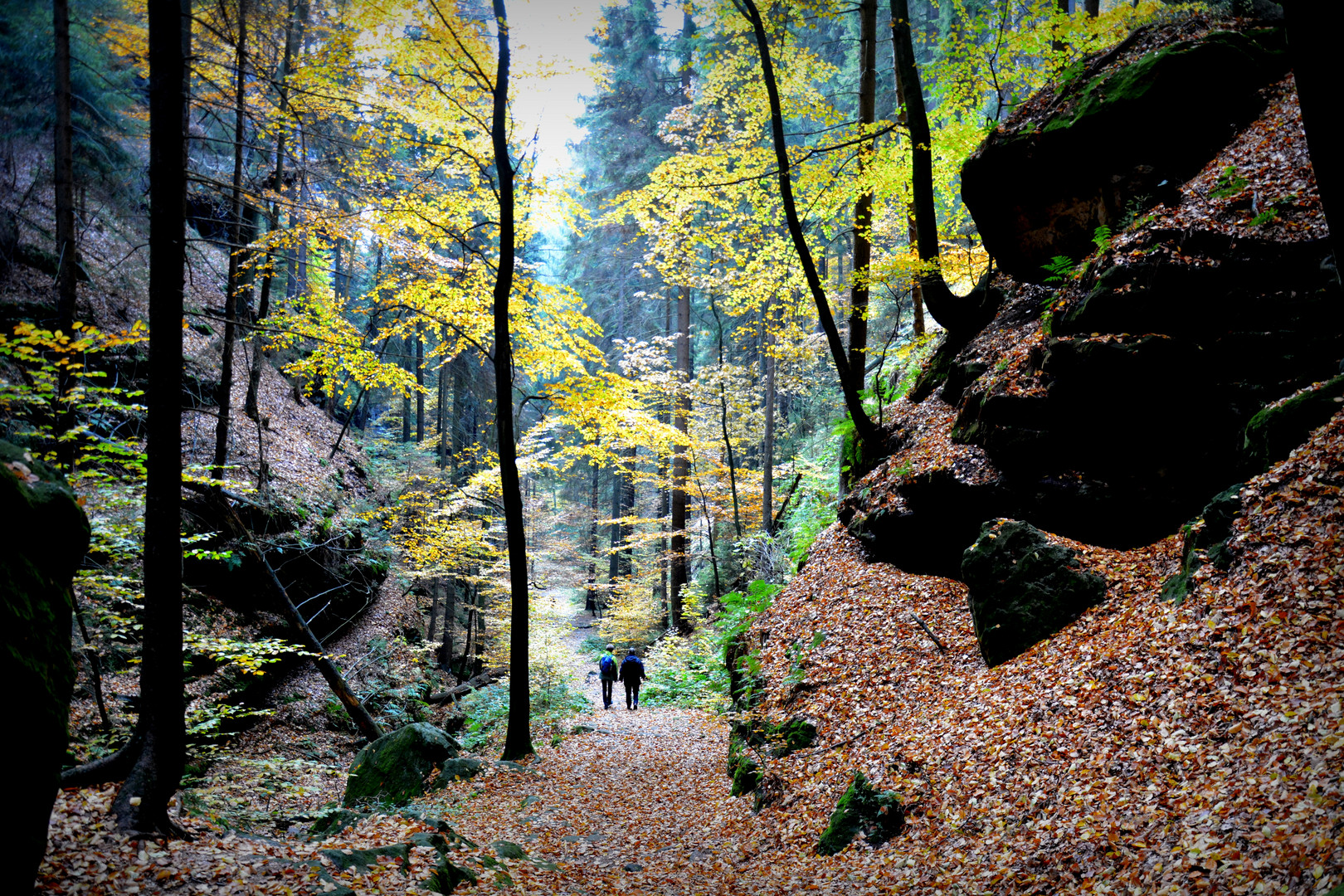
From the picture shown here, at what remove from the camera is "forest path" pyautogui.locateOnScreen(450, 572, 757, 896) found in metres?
5.86

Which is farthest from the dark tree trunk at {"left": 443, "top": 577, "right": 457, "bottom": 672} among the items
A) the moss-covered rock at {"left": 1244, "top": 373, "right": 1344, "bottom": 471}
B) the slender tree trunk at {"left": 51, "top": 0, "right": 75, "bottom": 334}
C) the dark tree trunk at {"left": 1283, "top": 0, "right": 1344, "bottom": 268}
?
the dark tree trunk at {"left": 1283, "top": 0, "right": 1344, "bottom": 268}

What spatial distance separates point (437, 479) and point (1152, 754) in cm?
1720

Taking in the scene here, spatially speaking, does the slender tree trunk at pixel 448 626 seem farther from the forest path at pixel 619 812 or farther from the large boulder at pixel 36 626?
the large boulder at pixel 36 626

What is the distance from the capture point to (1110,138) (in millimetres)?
8453

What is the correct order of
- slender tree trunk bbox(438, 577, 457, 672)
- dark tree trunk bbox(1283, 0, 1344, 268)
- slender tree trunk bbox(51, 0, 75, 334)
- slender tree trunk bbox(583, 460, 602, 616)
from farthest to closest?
slender tree trunk bbox(583, 460, 602, 616) → slender tree trunk bbox(438, 577, 457, 672) → slender tree trunk bbox(51, 0, 75, 334) → dark tree trunk bbox(1283, 0, 1344, 268)

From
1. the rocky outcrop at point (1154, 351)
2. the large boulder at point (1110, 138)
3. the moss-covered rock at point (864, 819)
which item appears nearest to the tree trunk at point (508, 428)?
the moss-covered rock at point (864, 819)

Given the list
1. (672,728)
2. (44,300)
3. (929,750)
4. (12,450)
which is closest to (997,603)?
(929,750)

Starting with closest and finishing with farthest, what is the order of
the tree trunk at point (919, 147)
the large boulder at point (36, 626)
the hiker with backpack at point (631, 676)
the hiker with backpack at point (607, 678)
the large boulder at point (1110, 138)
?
the large boulder at point (36, 626)
the large boulder at point (1110, 138)
the tree trunk at point (919, 147)
the hiker with backpack at point (631, 676)
the hiker with backpack at point (607, 678)

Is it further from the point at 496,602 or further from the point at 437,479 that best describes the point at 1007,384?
the point at 496,602

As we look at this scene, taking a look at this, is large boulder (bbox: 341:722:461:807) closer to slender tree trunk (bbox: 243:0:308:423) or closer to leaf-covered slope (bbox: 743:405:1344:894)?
leaf-covered slope (bbox: 743:405:1344:894)

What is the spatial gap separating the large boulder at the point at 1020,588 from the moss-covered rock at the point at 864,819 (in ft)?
6.59

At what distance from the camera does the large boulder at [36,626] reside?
301 centimetres

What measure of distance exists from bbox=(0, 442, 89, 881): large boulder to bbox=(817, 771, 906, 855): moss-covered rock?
5577 millimetres

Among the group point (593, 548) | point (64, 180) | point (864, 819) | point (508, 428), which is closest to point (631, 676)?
point (508, 428)
